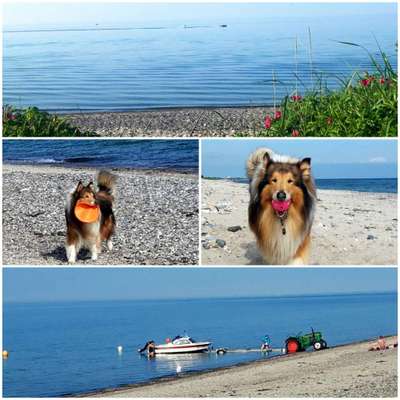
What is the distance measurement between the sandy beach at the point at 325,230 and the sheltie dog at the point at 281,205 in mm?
140

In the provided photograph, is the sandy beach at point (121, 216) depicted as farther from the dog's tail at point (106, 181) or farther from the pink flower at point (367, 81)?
the pink flower at point (367, 81)

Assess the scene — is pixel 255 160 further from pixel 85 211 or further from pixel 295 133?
pixel 85 211

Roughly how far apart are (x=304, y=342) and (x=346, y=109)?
2.25 meters

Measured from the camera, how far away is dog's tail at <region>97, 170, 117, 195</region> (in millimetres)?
12000

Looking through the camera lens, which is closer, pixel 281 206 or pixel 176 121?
pixel 281 206

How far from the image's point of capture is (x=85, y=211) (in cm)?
1182

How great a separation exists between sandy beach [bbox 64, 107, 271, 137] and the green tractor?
2019 mm

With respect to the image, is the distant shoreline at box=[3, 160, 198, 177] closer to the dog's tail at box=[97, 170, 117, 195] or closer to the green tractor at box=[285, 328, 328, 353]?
the dog's tail at box=[97, 170, 117, 195]

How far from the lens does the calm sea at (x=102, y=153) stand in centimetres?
1187

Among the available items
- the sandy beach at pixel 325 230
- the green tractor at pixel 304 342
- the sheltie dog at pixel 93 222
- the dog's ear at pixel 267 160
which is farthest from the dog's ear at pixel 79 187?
the green tractor at pixel 304 342

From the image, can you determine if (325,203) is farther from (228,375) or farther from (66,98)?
(66,98)

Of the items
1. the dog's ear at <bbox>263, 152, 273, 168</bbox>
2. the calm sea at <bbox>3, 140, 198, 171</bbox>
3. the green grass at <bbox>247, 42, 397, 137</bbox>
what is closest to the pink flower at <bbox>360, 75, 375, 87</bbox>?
the green grass at <bbox>247, 42, 397, 137</bbox>

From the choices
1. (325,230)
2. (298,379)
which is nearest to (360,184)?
(325,230)

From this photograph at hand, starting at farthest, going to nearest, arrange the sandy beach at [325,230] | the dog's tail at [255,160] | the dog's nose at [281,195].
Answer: the sandy beach at [325,230] → the dog's tail at [255,160] → the dog's nose at [281,195]
